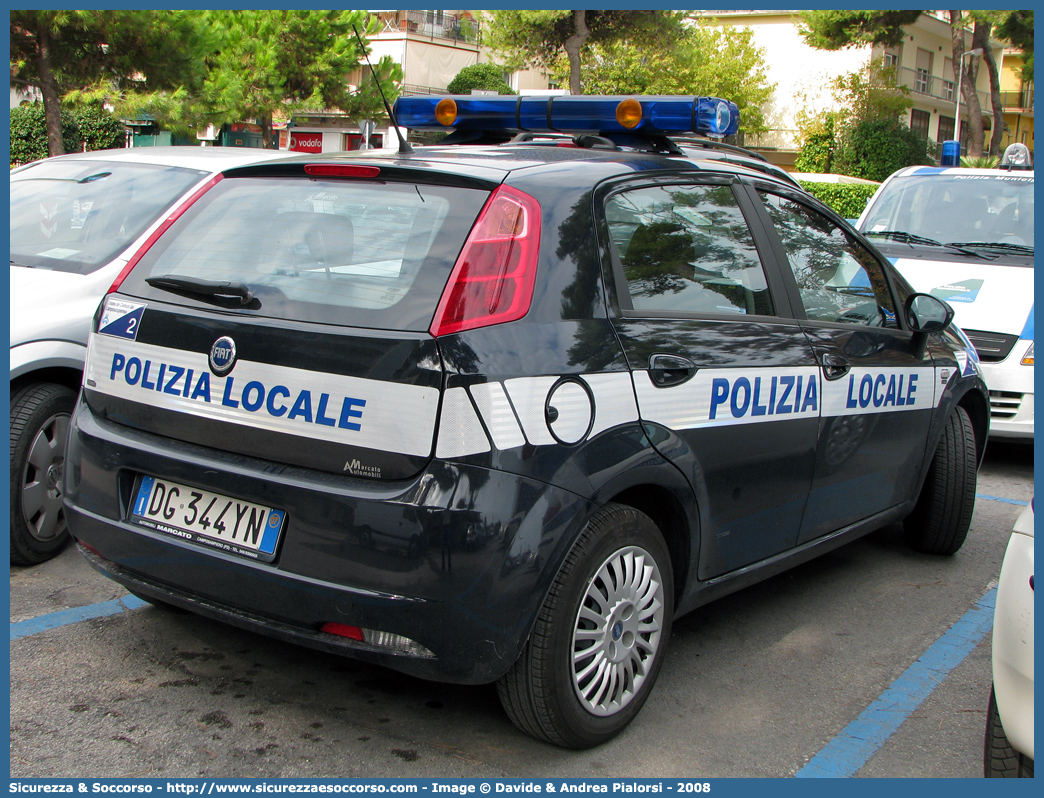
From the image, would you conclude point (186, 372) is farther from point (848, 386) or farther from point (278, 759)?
point (848, 386)

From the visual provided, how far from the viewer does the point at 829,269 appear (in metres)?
3.97

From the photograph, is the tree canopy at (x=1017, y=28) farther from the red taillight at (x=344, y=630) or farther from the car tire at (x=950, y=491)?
the red taillight at (x=344, y=630)

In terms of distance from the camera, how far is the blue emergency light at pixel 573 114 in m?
3.60

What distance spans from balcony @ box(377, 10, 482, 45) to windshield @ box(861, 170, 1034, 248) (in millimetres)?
43540

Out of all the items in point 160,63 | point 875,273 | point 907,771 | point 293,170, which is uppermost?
point 160,63

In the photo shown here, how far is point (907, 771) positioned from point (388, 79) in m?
34.3

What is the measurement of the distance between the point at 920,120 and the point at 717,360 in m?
53.1

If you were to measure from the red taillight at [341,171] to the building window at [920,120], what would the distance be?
52.0 meters

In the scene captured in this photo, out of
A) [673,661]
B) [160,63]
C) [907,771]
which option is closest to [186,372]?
[673,661]

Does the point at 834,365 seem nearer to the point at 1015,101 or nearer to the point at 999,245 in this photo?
the point at 999,245

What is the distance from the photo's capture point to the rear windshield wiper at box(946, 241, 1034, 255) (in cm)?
721

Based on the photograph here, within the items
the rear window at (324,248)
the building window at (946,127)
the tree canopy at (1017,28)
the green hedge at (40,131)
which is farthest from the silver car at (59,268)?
the building window at (946,127)

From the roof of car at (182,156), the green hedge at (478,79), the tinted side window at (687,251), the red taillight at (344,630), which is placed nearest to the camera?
the red taillight at (344,630)
